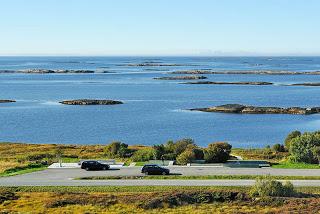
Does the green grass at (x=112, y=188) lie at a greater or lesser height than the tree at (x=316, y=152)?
lesser

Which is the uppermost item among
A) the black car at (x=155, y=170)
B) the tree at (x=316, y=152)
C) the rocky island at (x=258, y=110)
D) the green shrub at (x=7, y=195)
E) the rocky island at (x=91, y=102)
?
the tree at (x=316, y=152)

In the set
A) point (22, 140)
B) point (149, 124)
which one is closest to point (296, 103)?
point (149, 124)

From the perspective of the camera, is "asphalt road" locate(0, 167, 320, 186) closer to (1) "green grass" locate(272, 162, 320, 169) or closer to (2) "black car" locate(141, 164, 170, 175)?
(2) "black car" locate(141, 164, 170, 175)

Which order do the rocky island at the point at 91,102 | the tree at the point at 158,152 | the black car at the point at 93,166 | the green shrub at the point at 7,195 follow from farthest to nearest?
the rocky island at the point at 91,102
the tree at the point at 158,152
the black car at the point at 93,166
the green shrub at the point at 7,195

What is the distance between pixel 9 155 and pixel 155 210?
35.5m

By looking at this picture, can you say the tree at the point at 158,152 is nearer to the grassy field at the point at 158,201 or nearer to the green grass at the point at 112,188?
the green grass at the point at 112,188

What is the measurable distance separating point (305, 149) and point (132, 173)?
17093 millimetres

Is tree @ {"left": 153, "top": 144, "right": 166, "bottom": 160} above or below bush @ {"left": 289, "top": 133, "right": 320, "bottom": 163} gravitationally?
below

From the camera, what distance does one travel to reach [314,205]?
34438mm

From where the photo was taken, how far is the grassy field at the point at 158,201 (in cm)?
3531

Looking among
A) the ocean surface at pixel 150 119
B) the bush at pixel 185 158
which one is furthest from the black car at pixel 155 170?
the ocean surface at pixel 150 119

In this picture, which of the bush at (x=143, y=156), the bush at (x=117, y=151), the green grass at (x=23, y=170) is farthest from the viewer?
the bush at (x=117, y=151)

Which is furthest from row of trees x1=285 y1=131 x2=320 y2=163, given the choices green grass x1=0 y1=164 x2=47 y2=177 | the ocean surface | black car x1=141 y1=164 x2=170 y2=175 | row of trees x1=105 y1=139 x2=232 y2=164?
the ocean surface

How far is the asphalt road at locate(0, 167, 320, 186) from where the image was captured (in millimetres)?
42188
